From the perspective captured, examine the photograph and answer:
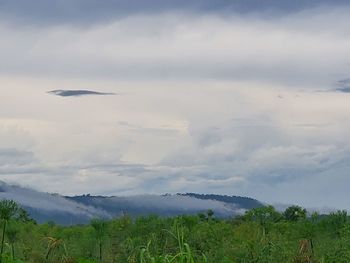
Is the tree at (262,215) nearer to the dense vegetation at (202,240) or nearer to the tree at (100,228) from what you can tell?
the dense vegetation at (202,240)

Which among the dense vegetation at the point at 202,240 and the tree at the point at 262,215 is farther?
the tree at the point at 262,215

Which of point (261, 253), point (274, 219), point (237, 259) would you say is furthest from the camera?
point (274, 219)

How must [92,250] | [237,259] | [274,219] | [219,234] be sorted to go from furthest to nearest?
[274,219], [92,250], [219,234], [237,259]

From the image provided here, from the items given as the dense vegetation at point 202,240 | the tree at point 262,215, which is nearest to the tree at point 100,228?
the dense vegetation at point 202,240

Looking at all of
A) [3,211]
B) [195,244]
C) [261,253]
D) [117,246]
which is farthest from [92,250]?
[3,211]

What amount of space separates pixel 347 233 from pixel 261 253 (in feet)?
11.8

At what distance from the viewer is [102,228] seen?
129 feet

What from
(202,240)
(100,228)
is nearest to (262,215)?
(202,240)

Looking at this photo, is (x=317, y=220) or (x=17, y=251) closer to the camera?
(x=317, y=220)

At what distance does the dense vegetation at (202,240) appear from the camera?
2739cm

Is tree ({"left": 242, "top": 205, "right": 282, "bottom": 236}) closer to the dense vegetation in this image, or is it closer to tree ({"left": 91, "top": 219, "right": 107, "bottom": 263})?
the dense vegetation

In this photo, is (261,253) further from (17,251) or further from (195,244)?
(17,251)

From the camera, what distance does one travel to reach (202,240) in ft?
122

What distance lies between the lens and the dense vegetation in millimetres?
27391
